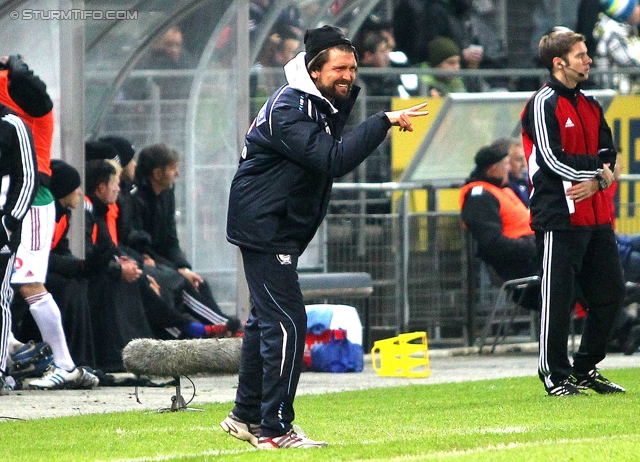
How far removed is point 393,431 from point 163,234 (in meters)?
5.68

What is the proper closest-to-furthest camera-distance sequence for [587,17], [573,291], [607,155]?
[573,291] → [607,155] → [587,17]

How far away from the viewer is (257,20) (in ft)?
45.6

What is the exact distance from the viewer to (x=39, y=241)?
34.7 feet

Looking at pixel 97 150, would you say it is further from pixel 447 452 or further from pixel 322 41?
pixel 447 452

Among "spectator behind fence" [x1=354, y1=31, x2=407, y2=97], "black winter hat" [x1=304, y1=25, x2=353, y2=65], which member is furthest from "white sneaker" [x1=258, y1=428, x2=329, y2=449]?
"spectator behind fence" [x1=354, y1=31, x2=407, y2=97]

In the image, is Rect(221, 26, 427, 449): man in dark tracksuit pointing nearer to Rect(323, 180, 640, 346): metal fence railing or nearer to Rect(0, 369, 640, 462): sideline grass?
Rect(0, 369, 640, 462): sideline grass

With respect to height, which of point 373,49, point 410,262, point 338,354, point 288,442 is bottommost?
point 338,354

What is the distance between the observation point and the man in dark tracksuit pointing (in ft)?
21.3

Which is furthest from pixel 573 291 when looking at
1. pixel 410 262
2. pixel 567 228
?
pixel 410 262

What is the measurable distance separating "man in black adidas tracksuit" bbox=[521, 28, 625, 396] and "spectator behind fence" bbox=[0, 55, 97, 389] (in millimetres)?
3337

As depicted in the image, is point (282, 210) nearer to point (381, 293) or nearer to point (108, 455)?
point (108, 455)

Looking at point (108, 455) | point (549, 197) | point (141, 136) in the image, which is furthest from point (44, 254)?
point (108, 455)

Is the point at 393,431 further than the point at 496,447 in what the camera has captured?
Yes

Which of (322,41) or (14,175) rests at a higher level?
(322,41)
